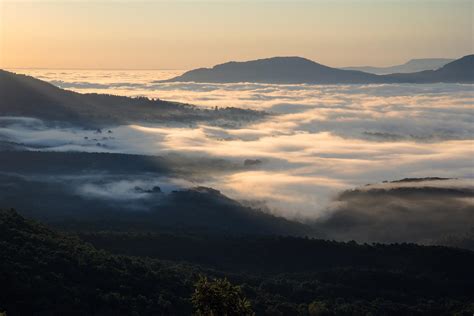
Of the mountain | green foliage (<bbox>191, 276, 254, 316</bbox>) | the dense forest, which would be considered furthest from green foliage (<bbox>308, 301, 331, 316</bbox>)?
the mountain

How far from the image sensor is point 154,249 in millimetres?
104688

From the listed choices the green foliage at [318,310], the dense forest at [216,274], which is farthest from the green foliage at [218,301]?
the green foliage at [318,310]

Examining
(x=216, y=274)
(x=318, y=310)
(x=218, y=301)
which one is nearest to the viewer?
(x=218, y=301)

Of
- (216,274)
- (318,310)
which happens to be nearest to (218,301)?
(318,310)

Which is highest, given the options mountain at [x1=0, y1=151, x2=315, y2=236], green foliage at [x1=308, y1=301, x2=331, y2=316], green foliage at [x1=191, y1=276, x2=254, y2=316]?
green foliage at [x1=191, y1=276, x2=254, y2=316]

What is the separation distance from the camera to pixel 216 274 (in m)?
87.8

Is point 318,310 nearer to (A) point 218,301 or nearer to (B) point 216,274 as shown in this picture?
(B) point 216,274

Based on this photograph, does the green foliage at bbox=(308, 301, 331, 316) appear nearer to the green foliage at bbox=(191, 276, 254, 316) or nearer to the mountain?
the green foliage at bbox=(191, 276, 254, 316)

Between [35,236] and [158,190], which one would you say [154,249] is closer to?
[35,236]

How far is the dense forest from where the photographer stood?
2504 inches

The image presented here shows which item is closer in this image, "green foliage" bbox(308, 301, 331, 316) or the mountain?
"green foliage" bbox(308, 301, 331, 316)

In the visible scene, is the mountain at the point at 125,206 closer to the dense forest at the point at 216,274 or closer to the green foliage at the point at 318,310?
the dense forest at the point at 216,274

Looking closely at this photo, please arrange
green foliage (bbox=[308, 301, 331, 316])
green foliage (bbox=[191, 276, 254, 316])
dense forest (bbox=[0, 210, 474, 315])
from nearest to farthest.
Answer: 1. green foliage (bbox=[191, 276, 254, 316])
2. dense forest (bbox=[0, 210, 474, 315])
3. green foliage (bbox=[308, 301, 331, 316])

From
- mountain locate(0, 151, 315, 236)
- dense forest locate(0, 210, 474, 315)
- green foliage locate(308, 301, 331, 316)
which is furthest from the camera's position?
mountain locate(0, 151, 315, 236)
